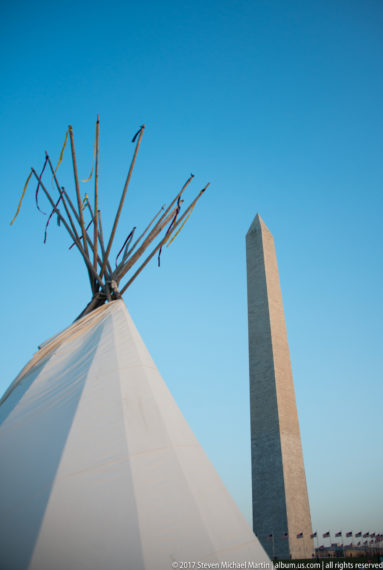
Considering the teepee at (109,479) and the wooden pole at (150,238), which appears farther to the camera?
the wooden pole at (150,238)

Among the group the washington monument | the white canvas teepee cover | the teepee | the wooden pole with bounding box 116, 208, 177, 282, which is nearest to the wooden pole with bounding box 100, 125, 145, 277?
the wooden pole with bounding box 116, 208, 177, 282

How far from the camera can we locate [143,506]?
2814 mm

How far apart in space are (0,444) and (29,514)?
105 centimetres

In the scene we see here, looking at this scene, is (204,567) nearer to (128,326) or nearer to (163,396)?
(163,396)

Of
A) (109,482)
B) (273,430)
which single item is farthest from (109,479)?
(273,430)

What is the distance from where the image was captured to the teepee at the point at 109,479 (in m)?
2.62

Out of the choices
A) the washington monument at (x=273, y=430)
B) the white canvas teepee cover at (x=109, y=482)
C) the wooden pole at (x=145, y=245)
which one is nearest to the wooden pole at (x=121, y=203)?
the wooden pole at (x=145, y=245)

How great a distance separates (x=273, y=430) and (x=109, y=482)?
10276 millimetres

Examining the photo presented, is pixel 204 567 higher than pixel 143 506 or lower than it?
lower

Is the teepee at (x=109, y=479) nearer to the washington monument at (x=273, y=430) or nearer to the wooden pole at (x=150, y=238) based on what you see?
the wooden pole at (x=150, y=238)

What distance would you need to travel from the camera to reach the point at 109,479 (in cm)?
300

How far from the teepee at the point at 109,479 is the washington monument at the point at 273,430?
9.16m

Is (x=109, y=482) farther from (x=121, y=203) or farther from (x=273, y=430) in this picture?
(x=273, y=430)

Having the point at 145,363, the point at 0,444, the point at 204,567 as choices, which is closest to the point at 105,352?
the point at 145,363
